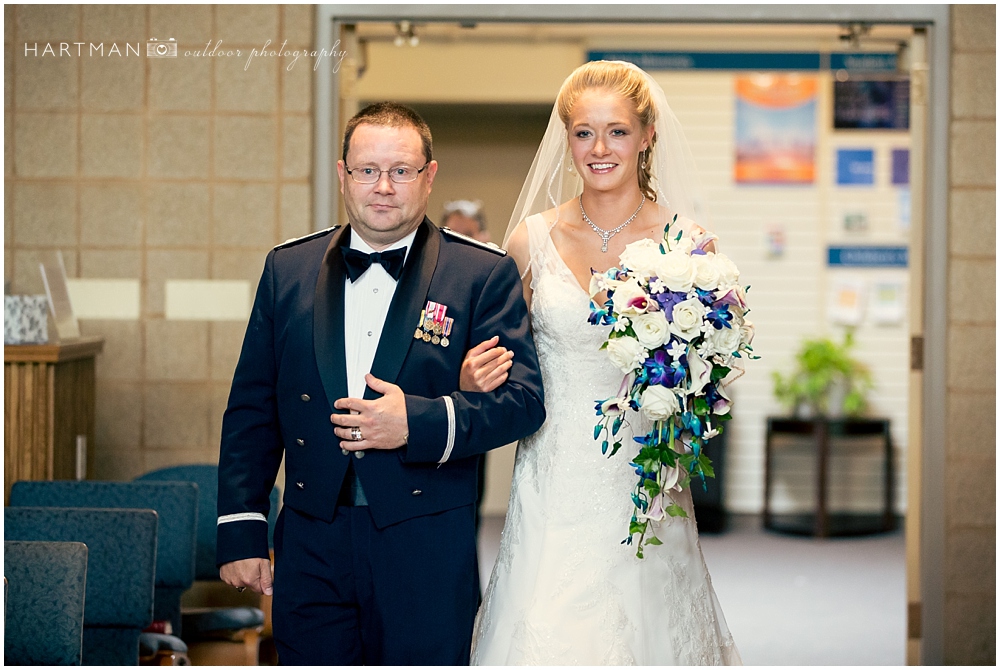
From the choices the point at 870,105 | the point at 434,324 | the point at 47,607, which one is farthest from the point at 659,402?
the point at 870,105

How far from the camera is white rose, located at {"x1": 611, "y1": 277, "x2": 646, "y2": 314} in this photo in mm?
2303

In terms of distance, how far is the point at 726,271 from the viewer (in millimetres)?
2330

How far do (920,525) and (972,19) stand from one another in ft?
6.38

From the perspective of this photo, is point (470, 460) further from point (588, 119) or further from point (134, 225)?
point (134, 225)

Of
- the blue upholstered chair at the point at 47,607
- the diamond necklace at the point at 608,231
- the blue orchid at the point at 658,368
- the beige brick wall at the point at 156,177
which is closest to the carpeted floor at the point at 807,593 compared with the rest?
the beige brick wall at the point at 156,177

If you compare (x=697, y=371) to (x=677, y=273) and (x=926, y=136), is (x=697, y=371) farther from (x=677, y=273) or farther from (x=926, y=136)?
(x=926, y=136)

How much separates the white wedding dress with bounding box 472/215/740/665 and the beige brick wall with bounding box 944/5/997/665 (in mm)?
1869

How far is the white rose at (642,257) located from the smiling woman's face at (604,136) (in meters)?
0.24

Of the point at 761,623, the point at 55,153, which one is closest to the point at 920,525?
the point at 761,623

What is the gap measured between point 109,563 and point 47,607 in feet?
1.46

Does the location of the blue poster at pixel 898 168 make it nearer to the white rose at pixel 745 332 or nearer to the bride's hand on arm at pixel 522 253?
the bride's hand on arm at pixel 522 253

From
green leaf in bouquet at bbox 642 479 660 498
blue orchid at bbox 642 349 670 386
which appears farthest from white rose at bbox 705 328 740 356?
green leaf in bouquet at bbox 642 479 660 498

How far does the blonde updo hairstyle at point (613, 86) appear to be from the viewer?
2.58 m

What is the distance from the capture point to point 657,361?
2.30 meters
